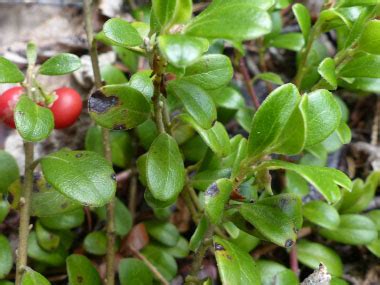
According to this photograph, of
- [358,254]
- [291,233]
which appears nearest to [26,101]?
[291,233]

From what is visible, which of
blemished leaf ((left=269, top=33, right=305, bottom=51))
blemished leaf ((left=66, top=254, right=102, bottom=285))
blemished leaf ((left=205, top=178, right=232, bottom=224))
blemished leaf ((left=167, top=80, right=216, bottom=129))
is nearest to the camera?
blemished leaf ((left=205, top=178, right=232, bottom=224))

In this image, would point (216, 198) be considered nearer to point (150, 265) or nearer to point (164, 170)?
point (164, 170)

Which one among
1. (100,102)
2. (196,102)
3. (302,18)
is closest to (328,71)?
(302,18)

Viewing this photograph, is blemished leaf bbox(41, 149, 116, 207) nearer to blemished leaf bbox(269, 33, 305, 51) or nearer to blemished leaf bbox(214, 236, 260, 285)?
blemished leaf bbox(214, 236, 260, 285)

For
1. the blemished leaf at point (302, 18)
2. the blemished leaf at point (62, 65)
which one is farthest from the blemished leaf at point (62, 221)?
the blemished leaf at point (302, 18)

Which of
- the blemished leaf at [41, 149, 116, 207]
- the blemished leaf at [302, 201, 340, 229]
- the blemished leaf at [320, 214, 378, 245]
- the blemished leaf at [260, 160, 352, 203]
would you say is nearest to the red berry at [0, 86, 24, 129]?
the blemished leaf at [41, 149, 116, 207]

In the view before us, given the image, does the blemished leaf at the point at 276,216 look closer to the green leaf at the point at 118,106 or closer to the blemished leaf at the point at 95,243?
the green leaf at the point at 118,106

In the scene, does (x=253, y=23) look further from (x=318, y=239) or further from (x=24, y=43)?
(x=24, y=43)
